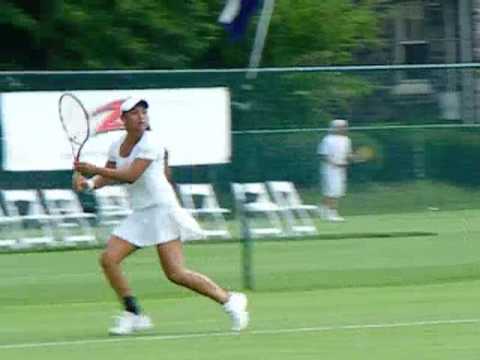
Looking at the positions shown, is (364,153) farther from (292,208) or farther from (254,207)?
(254,207)

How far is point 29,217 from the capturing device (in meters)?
17.9

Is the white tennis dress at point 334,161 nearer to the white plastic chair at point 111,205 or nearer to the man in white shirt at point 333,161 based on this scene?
the man in white shirt at point 333,161

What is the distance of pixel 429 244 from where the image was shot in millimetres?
19281

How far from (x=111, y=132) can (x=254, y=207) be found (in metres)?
1.74

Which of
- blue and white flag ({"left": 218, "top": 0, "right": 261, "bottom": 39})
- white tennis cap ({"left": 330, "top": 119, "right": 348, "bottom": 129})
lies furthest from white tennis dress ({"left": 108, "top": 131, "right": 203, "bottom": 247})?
blue and white flag ({"left": 218, "top": 0, "right": 261, "bottom": 39})

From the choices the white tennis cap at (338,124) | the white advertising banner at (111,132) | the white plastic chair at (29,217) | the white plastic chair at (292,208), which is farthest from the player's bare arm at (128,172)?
the white tennis cap at (338,124)

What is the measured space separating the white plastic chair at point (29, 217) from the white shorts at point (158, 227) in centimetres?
377

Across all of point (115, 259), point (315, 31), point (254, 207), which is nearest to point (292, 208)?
point (254, 207)

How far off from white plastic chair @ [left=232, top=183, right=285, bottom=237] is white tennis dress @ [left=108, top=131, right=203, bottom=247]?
441 centimetres

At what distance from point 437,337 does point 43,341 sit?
2.99m

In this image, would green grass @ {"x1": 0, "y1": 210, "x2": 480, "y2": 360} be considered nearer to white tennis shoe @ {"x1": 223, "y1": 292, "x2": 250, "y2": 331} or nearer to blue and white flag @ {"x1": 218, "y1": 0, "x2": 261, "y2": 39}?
white tennis shoe @ {"x1": 223, "y1": 292, "x2": 250, "y2": 331}

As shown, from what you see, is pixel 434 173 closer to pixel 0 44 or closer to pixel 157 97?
pixel 157 97

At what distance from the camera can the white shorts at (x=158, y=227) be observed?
1408 centimetres

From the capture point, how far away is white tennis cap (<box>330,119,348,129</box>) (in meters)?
18.8
